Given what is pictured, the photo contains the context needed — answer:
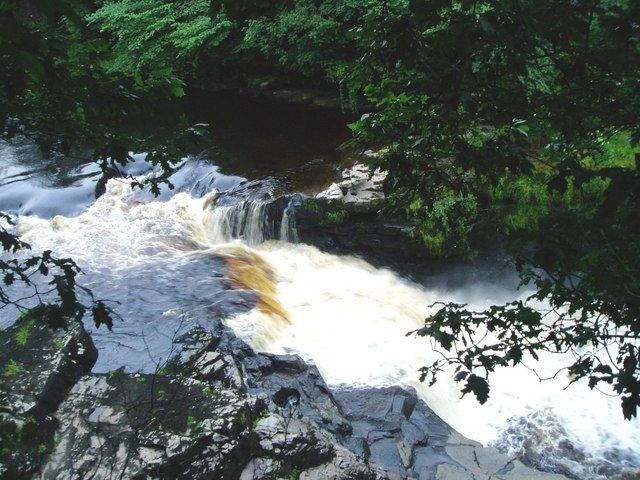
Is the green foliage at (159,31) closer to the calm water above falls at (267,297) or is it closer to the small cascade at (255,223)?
the calm water above falls at (267,297)

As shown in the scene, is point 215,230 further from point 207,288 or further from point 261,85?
point 261,85

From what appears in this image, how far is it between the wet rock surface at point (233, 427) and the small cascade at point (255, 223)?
351 cm

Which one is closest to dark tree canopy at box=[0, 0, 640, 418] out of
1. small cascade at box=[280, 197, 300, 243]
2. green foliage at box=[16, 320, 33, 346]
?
green foliage at box=[16, 320, 33, 346]

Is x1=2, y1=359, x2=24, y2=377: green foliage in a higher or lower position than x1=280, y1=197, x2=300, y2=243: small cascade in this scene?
higher

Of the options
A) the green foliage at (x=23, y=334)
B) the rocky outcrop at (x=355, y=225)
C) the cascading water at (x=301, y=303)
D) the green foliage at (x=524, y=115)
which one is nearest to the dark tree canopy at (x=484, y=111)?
the green foliage at (x=524, y=115)

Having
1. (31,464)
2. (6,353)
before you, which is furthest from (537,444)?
(6,353)

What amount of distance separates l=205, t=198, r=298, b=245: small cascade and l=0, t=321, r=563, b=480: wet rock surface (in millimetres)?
3513

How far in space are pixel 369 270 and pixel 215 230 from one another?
9.34 feet

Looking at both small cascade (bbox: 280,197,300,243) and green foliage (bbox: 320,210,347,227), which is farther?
small cascade (bbox: 280,197,300,243)

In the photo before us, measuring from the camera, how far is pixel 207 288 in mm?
7371

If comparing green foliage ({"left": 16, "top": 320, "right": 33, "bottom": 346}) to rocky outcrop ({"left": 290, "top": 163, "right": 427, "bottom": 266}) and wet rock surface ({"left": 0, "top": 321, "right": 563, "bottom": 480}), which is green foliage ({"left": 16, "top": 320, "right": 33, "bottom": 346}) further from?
rocky outcrop ({"left": 290, "top": 163, "right": 427, "bottom": 266})

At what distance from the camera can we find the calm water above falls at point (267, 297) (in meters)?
5.46

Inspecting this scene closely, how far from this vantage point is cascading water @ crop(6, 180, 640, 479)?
536cm

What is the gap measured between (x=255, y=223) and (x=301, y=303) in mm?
2102
